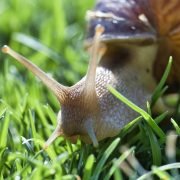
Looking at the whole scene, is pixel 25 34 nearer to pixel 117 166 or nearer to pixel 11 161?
pixel 11 161

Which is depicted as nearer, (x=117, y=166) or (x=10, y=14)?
(x=117, y=166)

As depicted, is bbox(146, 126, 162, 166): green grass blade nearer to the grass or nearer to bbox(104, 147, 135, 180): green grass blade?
the grass

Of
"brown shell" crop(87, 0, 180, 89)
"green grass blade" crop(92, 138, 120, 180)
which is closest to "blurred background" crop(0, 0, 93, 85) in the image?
"brown shell" crop(87, 0, 180, 89)

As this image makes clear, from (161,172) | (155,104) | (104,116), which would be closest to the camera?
(161,172)

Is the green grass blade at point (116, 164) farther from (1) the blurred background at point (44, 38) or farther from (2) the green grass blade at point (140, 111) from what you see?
(1) the blurred background at point (44, 38)

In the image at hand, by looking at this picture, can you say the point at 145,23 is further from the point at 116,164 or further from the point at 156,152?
the point at 116,164

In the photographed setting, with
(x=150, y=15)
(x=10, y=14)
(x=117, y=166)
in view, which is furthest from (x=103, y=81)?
(x=10, y=14)

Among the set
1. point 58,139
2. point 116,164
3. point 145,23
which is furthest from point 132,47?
point 116,164
